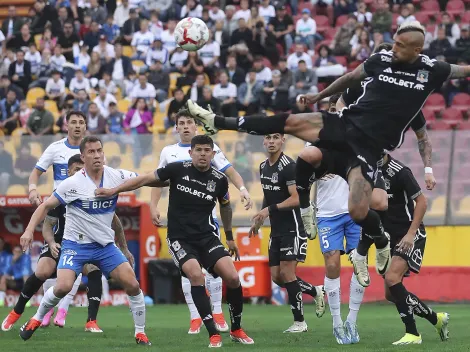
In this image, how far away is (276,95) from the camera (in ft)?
75.0

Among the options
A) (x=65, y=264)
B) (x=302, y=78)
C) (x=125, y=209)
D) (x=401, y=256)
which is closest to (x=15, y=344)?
(x=65, y=264)

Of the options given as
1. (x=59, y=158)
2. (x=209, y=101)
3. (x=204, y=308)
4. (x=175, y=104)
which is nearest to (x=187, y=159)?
(x=59, y=158)

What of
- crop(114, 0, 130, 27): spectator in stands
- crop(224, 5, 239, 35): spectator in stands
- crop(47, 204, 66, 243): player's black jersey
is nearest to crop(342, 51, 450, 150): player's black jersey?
crop(47, 204, 66, 243): player's black jersey

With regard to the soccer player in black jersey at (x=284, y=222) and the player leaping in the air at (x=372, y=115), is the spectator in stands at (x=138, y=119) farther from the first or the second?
the player leaping in the air at (x=372, y=115)

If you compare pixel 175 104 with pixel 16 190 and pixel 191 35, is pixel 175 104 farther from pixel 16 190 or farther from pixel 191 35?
pixel 191 35

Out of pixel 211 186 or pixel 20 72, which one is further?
pixel 20 72

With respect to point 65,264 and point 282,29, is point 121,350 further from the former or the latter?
point 282,29

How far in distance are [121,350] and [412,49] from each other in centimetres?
410

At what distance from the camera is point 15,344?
11.2 metres

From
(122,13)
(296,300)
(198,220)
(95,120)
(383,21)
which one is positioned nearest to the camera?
(198,220)

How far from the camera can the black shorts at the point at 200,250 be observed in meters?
11.2

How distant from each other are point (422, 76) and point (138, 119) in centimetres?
1386

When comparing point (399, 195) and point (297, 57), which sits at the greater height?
point (297, 57)

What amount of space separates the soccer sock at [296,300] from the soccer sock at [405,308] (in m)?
2.00
